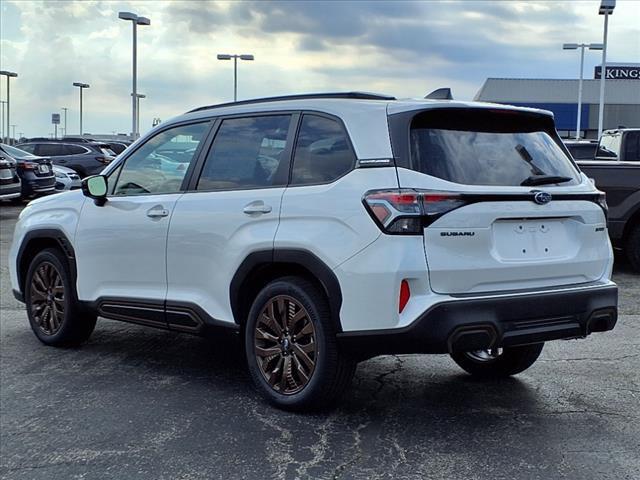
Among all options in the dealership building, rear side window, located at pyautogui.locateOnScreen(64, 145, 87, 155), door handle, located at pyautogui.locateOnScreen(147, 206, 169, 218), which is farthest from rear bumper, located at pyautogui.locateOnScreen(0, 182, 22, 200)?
the dealership building

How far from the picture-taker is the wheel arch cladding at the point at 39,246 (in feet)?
20.0

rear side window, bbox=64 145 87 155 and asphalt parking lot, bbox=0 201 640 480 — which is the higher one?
rear side window, bbox=64 145 87 155

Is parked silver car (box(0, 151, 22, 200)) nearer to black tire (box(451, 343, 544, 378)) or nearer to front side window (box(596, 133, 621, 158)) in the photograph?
front side window (box(596, 133, 621, 158))

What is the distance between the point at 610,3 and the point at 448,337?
2724cm

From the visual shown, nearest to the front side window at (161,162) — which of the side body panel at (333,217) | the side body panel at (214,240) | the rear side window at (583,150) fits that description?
the side body panel at (214,240)

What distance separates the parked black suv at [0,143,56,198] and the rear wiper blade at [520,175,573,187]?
1656cm

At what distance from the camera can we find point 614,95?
6862 centimetres

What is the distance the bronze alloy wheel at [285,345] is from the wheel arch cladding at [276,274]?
0.58 feet

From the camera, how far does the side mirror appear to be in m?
5.78

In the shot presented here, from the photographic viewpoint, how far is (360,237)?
4.12m

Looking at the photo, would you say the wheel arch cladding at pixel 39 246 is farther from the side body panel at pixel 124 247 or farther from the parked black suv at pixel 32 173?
the parked black suv at pixel 32 173

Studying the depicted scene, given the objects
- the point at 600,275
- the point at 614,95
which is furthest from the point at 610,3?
the point at 614,95

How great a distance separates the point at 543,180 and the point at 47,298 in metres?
4.00

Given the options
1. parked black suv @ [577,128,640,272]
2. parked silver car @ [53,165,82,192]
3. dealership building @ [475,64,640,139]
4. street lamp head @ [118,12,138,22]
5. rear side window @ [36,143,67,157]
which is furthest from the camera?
dealership building @ [475,64,640,139]
